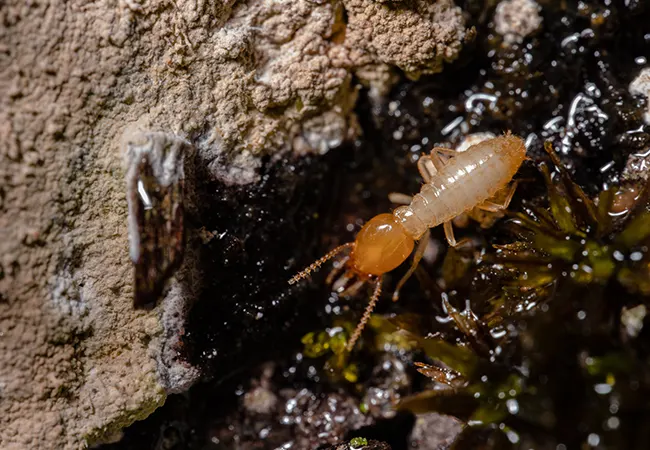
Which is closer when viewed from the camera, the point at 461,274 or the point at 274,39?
the point at 274,39

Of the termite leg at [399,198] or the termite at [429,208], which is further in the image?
the termite leg at [399,198]

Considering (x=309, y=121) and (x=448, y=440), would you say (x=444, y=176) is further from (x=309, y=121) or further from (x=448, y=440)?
(x=448, y=440)

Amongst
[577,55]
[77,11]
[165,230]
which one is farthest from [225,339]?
[577,55]

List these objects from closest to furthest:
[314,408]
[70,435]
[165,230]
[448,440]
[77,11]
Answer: [77,11], [165,230], [70,435], [448,440], [314,408]

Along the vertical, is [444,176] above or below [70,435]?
above

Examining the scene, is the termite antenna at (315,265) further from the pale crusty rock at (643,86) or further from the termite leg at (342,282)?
the pale crusty rock at (643,86)

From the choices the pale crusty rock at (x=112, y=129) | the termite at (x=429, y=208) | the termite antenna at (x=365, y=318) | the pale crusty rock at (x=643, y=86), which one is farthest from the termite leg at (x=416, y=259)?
the pale crusty rock at (x=643, y=86)

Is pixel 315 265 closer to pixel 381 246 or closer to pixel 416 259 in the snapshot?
pixel 381 246
